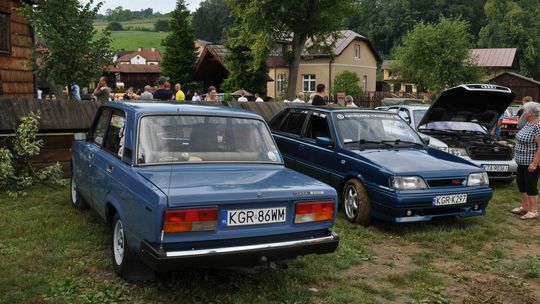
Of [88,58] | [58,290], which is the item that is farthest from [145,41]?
[58,290]

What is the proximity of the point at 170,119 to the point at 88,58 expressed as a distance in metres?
6.92

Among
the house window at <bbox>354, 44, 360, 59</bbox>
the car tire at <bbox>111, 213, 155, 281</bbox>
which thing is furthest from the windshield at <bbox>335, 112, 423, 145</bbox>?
the house window at <bbox>354, 44, 360, 59</bbox>

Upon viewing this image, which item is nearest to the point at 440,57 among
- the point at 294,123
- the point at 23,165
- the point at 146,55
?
the point at 294,123

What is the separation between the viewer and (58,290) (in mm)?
4312

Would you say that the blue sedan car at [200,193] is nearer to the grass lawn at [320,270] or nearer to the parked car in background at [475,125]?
the grass lawn at [320,270]

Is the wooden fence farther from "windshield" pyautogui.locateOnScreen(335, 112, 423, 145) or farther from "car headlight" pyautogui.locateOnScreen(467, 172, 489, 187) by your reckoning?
"car headlight" pyautogui.locateOnScreen(467, 172, 489, 187)

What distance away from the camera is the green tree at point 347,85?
42625 mm

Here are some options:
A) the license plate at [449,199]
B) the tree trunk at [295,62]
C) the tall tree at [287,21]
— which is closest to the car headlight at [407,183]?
the license plate at [449,199]

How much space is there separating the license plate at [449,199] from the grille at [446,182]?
0.52 ft

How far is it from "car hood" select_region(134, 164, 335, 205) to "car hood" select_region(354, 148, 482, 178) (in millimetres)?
2261

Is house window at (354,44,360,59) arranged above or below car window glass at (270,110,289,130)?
above

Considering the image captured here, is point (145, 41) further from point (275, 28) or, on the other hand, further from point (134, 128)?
point (134, 128)

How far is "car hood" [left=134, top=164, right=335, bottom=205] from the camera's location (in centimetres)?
381

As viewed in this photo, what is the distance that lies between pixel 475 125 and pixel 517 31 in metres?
82.9
